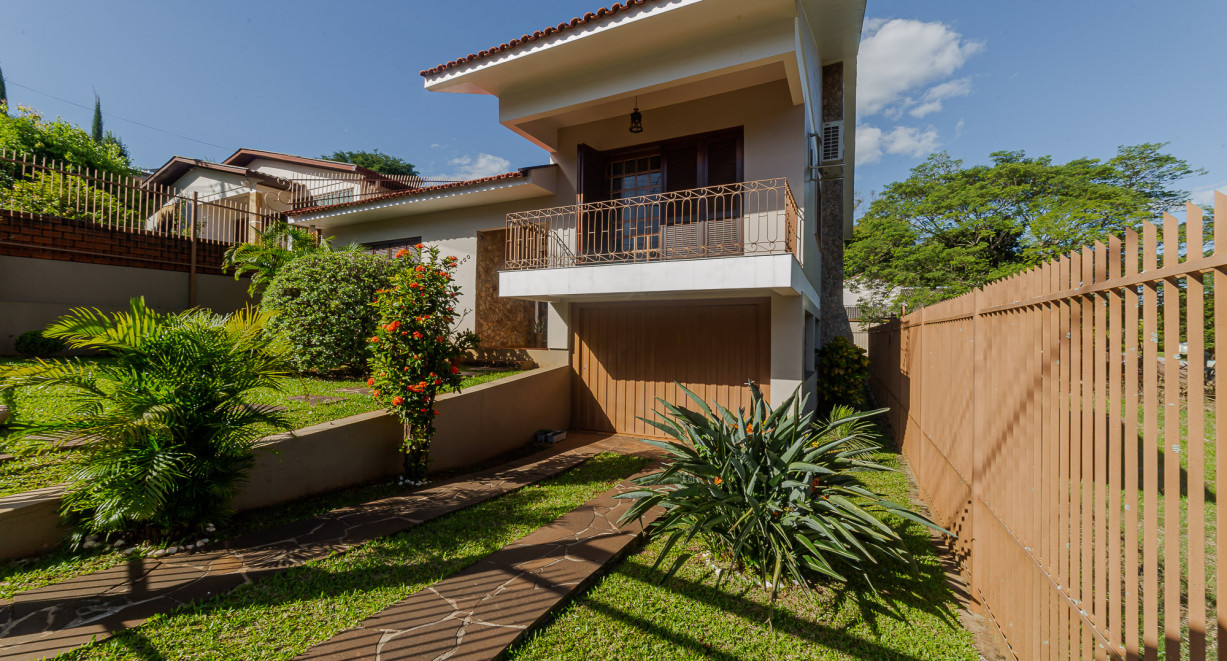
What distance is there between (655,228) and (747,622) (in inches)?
263

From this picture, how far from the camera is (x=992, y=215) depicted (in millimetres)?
23047

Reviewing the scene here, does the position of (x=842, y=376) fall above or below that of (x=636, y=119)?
below

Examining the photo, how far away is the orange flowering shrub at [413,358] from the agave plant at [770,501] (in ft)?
9.81

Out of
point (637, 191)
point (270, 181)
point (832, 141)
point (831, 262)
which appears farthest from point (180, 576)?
point (270, 181)

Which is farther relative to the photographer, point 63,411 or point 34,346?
point 34,346

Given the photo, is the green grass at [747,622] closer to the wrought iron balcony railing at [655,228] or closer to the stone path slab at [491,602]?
the stone path slab at [491,602]

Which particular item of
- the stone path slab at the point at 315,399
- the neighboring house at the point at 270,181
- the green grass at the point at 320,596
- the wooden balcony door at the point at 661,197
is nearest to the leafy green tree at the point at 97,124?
the neighboring house at the point at 270,181

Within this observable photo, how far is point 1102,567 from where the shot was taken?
1.77 metres

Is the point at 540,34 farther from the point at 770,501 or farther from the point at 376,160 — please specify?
the point at 376,160

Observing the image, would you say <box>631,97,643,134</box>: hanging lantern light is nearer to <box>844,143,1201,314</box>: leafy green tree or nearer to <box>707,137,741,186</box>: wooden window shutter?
<box>707,137,741,186</box>: wooden window shutter

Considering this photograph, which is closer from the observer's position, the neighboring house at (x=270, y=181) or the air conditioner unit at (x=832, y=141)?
the air conditioner unit at (x=832, y=141)

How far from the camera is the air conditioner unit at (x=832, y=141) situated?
9469mm

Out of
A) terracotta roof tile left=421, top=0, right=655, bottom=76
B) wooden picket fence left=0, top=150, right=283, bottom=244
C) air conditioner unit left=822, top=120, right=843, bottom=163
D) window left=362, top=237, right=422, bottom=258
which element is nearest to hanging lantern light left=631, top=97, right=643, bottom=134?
terracotta roof tile left=421, top=0, right=655, bottom=76

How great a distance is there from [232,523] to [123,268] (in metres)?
8.91
